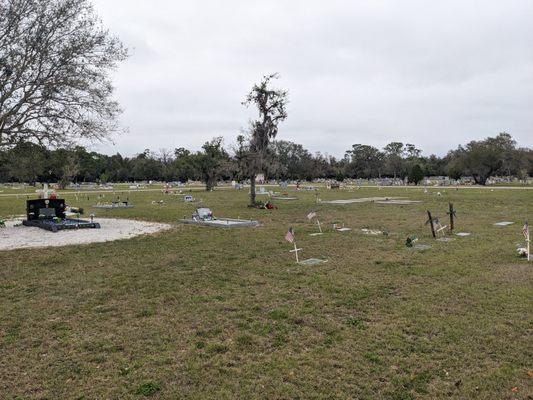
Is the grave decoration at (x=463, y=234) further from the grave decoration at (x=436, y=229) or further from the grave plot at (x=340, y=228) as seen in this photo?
the grave plot at (x=340, y=228)

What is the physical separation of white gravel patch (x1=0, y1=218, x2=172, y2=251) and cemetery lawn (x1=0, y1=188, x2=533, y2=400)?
7.30 ft

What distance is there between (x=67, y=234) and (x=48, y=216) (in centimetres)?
369

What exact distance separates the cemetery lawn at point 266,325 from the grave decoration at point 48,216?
5.82 meters

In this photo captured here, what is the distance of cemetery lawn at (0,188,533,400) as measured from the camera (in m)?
4.47

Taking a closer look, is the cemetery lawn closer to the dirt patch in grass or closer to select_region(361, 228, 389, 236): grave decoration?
the dirt patch in grass

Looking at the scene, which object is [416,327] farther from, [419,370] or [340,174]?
[340,174]

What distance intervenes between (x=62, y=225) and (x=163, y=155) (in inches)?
4758

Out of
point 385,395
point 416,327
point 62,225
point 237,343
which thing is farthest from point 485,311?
point 62,225

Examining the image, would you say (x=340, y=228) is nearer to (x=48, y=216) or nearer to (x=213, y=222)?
(x=213, y=222)

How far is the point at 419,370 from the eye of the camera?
4.74 m

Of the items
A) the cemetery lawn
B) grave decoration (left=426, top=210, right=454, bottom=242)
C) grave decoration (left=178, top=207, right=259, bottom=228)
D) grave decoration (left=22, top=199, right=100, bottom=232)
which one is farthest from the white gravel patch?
grave decoration (left=426, top=210, right=454, bottom=242)

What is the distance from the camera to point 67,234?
16031 mm

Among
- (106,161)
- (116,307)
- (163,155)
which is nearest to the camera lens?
(116,307)

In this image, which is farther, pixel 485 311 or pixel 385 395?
pixel 485 311
